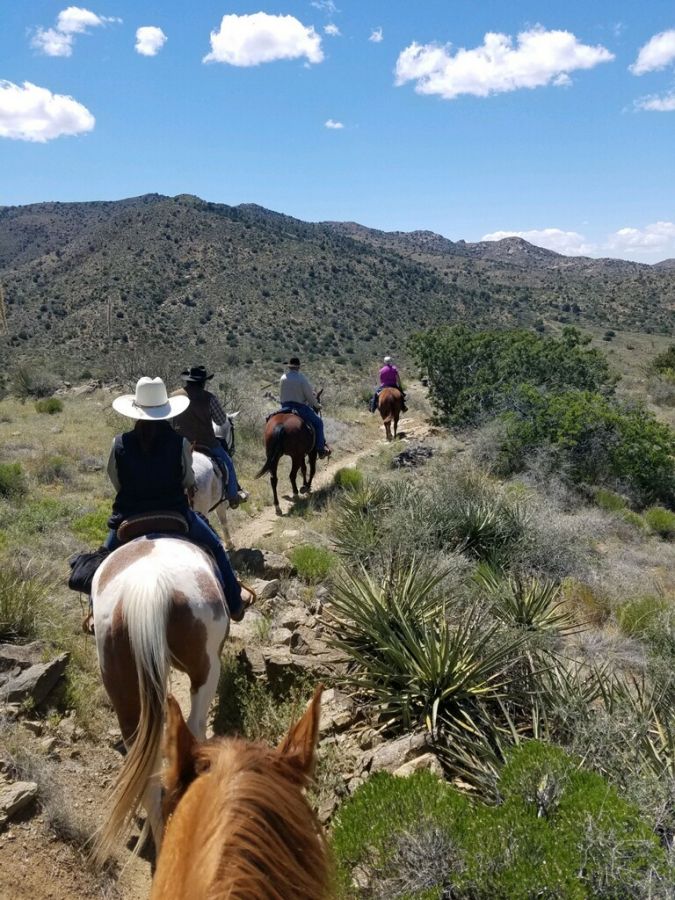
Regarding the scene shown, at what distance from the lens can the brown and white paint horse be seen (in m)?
3.16

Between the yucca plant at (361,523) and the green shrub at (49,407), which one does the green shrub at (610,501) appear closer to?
the yucca plant at (361,523)

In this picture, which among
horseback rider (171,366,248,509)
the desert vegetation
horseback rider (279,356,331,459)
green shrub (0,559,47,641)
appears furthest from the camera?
horseback rider (279,356,331,459)

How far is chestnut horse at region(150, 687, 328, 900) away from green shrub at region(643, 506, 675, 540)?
11.5 m

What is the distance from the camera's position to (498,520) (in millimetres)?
8141

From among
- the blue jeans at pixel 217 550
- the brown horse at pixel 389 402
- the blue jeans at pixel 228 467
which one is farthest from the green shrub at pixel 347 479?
the blue jeans at pixel 217 550

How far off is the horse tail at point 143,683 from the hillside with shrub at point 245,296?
27.6 m

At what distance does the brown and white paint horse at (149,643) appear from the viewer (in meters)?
3.16

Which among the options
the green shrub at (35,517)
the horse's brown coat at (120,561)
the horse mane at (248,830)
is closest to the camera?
the horse mane at (248,830)

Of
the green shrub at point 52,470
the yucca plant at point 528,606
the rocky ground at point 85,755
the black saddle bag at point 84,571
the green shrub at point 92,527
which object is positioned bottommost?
the green shrub at point 52,470

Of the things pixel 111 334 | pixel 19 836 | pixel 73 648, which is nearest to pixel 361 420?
pixel 73 648

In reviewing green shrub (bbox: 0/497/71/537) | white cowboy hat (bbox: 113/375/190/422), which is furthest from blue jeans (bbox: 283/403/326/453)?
white cowboy hat (bbox: 113/375/190/422)

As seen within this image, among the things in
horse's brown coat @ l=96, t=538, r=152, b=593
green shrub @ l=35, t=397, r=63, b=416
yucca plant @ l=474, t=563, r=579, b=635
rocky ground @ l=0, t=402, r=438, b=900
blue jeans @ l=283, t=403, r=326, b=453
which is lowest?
green shrub @ l=35, t=397, r=63, b=416

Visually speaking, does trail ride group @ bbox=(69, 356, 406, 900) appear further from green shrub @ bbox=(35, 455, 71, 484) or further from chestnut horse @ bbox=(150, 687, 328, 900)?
green shrub @ bbox=(35, 455, 71, 484)

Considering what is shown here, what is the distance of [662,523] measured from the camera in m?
11.6
